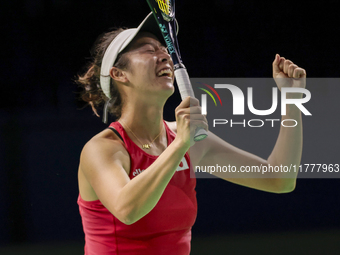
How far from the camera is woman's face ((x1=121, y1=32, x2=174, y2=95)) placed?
0.95 m

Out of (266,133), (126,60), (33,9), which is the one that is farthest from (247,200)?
(33,9)

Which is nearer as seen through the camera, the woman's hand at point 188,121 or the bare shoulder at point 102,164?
the woman's hand at point 188,121

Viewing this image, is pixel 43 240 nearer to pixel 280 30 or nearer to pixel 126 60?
pixel 126 60

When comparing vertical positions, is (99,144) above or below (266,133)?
above

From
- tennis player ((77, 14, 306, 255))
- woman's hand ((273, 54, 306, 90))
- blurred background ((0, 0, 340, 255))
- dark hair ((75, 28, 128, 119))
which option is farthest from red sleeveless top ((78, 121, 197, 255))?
blurred background ((0, 0, 340, 255))

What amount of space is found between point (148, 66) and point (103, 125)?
1.09 m

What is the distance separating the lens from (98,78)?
1140mm

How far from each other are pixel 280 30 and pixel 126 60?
4.50 ft

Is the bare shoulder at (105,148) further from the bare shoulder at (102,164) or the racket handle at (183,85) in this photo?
the racket handle at (183,85)

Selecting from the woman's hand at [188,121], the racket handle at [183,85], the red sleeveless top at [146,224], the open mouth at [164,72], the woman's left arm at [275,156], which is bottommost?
the red sleeveless top at [146,224]

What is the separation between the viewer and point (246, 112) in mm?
2084

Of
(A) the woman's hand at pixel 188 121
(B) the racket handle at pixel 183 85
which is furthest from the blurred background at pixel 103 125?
(A) the woman's hand at pixel 188 121

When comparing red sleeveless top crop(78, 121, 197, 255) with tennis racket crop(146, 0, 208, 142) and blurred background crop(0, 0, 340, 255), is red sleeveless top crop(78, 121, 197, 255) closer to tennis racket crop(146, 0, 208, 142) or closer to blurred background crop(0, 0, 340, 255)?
tennis racket crop(146, 0, 208, 142)

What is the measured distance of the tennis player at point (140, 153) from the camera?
0.89 meters
